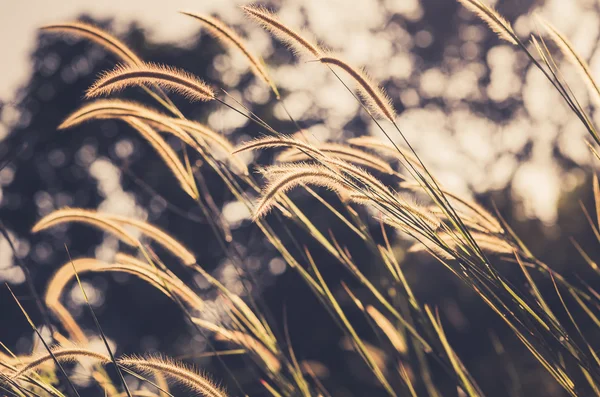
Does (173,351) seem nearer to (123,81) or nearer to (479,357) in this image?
(479,357)

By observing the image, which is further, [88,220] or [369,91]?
[88,220]

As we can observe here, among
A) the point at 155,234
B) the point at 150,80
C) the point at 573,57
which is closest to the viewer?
the point at 150,80

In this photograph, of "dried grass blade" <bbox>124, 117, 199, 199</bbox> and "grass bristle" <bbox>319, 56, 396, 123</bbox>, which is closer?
"grass bristle" <bbox>319, 56, 396, 123</bbox>

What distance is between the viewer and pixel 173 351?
39.4 feet

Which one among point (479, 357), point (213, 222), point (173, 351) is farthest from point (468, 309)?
point (213, 222)

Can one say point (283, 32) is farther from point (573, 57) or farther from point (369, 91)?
point (573, 57)

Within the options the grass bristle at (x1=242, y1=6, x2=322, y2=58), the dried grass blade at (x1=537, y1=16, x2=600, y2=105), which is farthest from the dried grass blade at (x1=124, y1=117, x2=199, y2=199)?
the dried grass blade at (x1=537, y1=16, x2=600, y2=105)

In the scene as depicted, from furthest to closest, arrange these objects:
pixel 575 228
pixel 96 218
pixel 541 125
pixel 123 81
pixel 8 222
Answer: pixel 541 125
pixel 8 222
pixel 575 228
pixel 96 218
pixel 123 81

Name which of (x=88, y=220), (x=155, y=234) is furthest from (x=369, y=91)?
(x=88, y=220)

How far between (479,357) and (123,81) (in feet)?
30.1

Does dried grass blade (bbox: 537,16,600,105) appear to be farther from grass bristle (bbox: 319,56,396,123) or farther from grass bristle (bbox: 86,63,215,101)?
grass bristle (bbox: 86,63,215,101)

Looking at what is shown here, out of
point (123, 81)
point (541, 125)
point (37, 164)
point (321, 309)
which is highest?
point (541, 125)

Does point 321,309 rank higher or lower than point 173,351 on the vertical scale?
higher

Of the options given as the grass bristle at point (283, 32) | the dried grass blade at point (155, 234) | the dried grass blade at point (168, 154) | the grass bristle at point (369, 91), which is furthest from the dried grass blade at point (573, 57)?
the dried grass blade at point (155, 234)
